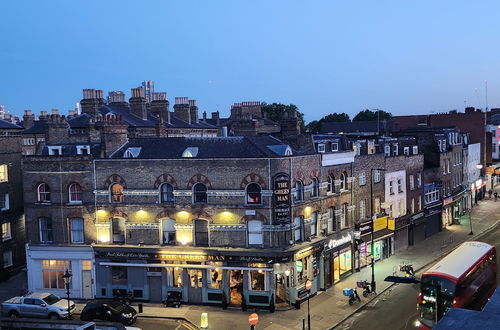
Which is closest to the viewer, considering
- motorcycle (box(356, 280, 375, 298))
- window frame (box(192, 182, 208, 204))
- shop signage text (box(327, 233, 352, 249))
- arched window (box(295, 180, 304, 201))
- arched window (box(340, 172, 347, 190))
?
window frame (box(192, 182, 208, 204))

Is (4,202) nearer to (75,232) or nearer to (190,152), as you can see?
(75,232)

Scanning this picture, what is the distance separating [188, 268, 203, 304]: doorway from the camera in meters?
38.2

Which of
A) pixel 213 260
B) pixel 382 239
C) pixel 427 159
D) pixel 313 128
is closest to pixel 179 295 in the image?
pixel 213 260

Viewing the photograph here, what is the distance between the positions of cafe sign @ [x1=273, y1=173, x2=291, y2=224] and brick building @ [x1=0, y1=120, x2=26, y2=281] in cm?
2505

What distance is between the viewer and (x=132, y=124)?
58062 mm

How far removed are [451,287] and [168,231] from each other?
→ 19.9m

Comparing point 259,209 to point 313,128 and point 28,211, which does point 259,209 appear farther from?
point 313,128

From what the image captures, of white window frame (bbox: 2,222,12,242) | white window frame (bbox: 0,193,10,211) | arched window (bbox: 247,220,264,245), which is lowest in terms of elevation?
white window frame (bbox: 2,222,12,242)

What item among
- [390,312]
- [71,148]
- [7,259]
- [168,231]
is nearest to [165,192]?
[168,231]

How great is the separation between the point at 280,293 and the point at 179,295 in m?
7.38

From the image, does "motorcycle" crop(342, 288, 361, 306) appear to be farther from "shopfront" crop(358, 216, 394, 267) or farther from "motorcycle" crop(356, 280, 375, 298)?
"shopfront" crop(358, 216, 394, 267)

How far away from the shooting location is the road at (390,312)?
3288 cm

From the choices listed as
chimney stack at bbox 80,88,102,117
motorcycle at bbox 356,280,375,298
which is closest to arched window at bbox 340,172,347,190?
motorcycle at bbox 356,280,375,298

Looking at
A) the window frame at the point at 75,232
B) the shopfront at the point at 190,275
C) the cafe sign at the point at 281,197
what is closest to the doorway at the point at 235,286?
the shopfront at the point at 190,275
